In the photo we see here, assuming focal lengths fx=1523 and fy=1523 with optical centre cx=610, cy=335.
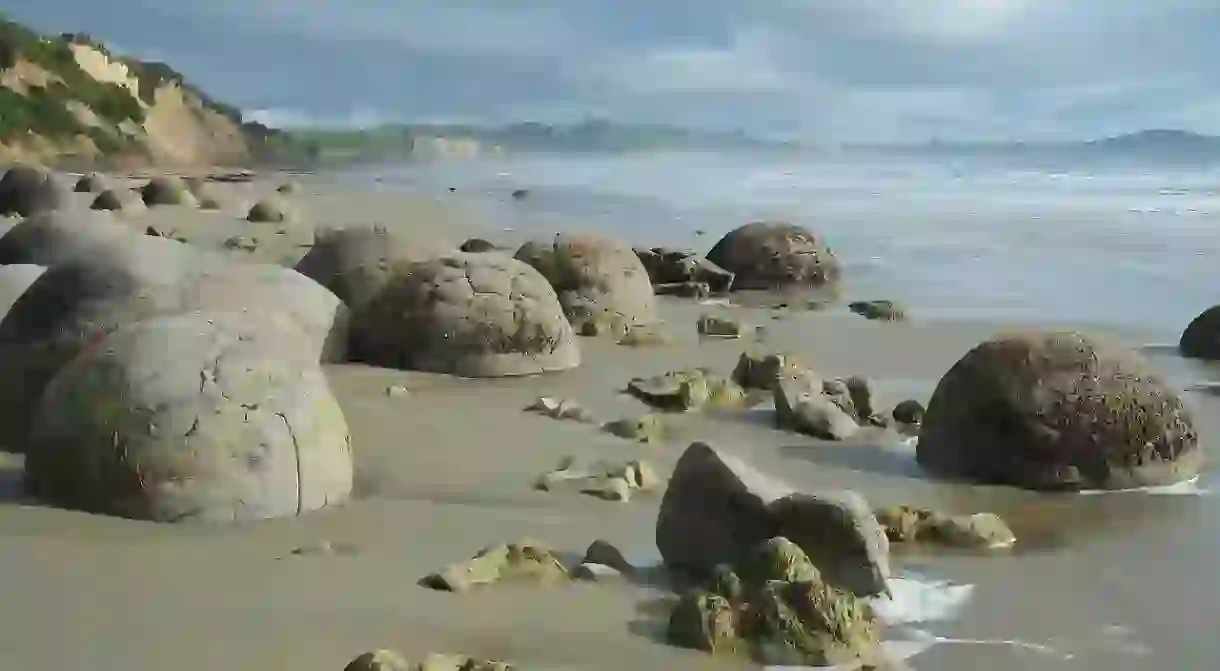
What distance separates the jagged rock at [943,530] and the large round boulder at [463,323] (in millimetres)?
3511

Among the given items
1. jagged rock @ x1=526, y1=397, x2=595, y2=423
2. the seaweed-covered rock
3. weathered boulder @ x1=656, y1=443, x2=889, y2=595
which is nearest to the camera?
weathered boulder @ x1=656, y1=443, x2=889, y2=595

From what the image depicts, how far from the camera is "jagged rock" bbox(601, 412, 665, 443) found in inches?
261

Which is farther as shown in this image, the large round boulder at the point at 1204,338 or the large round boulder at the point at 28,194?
the large round boulder at the point at 28,194

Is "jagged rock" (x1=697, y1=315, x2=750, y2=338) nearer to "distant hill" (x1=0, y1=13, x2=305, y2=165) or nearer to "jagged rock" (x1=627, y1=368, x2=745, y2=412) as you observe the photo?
"jagged rock" (x1=627, y1=368, x2=745, y2=412)

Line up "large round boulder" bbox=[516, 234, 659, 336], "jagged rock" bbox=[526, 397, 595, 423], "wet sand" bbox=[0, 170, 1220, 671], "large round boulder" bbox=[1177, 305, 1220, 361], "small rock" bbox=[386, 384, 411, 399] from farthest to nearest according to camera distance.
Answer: "large round boulder" bbox=[516, 234, 659, 336], "large round boulder" bbox=[1177, 305, 1220, 361], "small rock" bbox=[386, 384, 411, 399], "jagged rock" bbox=[526, 397, 595, 423], "wet sand" bbox=[0, 170, 1220, 671]

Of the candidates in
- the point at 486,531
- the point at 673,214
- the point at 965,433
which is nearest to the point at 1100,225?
the point at 673,214

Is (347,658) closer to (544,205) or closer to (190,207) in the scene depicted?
(190,207)

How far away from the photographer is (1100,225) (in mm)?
24250

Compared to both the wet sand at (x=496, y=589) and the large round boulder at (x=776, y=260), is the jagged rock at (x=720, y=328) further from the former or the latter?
the large round boulder at (x=776, y=260)

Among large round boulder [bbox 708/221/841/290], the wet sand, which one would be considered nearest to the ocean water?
large round boulder [bbox 708/221/841/290]

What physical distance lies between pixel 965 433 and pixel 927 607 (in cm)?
198

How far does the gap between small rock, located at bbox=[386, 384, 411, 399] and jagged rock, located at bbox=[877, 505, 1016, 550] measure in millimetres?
3028

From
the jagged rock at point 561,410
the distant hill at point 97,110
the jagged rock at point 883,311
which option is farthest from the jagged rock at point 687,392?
the distant hill at point 97,110

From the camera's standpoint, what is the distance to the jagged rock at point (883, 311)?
38.0 ft
